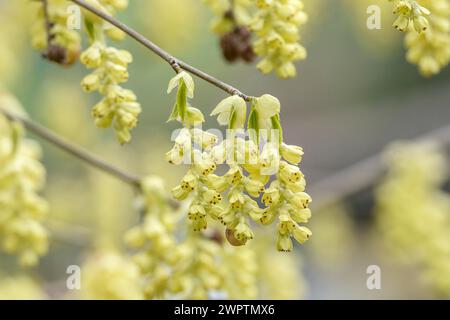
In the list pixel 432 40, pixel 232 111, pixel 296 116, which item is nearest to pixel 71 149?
pixel 232 111

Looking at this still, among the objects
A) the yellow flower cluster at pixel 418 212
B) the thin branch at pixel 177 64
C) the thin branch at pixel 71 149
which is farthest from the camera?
the yellow flower cluster at pixel 418 212

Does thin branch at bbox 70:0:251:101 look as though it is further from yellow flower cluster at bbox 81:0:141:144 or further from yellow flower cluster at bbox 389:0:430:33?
yellow flower cluster at bbox 389:0:430:33

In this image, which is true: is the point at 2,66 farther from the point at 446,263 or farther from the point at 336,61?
the point at 336,61

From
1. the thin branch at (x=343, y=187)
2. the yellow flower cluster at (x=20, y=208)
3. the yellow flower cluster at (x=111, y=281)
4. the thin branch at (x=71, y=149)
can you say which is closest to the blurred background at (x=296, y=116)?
the thin branch at (x=343, y=187)

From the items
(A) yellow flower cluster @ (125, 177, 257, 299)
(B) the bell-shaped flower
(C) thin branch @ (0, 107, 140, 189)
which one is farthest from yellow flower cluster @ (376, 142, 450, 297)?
(B) the bell-shaped flower

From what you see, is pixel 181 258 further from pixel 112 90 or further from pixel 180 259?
pixel 112 90

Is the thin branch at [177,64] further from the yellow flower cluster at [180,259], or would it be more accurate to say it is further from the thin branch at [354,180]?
the thin branch at [354,180]
